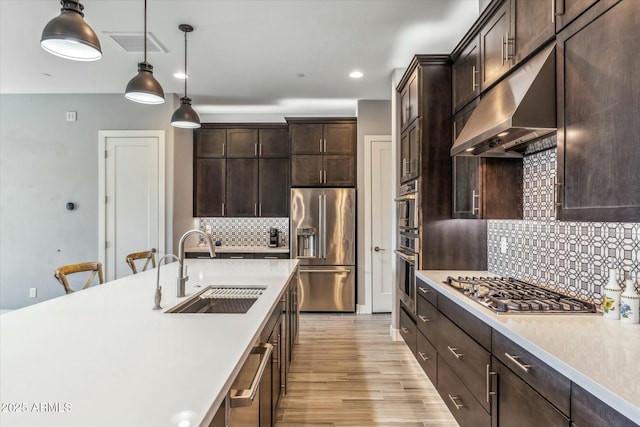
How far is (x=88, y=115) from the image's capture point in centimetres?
462

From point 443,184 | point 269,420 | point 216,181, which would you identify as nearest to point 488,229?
point 443,184

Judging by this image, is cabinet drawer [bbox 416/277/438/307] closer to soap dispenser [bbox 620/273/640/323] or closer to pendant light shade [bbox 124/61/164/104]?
soap dispenser [bbox 620/273/640/323]

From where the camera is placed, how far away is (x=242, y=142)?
5.24 metres

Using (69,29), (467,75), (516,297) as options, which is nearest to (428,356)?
(516,297)

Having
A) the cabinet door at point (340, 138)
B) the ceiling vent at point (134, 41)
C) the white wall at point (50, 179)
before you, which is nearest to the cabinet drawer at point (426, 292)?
the cabinet door at point (340, 138)

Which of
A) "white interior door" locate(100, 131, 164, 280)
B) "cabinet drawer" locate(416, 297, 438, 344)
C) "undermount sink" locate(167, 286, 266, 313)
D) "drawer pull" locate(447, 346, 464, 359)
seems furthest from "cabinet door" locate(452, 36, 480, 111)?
"white interior door" locate(100, 131, 164, 280)

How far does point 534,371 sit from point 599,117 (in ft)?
3.24

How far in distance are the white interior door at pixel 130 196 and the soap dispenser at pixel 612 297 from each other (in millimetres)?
4499

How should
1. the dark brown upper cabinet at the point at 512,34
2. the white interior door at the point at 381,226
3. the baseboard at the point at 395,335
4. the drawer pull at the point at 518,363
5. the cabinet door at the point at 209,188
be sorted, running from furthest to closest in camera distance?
the cabinet door at the point at 209,188, the white interior door at the point at 381,226, the baseboard at the point at 395,335, the dark brown upper cabinet at the point at 512,34, the drawer pull at the point at 518,363

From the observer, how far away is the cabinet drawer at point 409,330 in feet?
9.72

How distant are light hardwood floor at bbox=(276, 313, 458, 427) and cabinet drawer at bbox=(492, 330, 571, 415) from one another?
43.3 inches

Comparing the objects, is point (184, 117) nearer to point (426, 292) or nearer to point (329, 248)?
point (426, 292)

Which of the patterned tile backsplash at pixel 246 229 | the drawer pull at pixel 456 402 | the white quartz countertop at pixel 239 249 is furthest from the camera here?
the patterned tile backsplash at pixel 246 229

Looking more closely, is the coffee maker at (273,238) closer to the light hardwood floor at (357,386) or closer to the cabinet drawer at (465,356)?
→ the light hardwood floor at (357,386)
